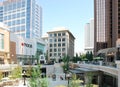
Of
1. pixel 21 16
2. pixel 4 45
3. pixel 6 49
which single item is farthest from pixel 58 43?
pixel 4 45

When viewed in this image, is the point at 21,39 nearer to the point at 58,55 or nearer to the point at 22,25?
the point at 58,55

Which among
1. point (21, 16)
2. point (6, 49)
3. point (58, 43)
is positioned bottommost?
point (6, 49)

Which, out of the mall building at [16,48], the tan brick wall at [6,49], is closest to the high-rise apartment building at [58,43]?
the mall building at [16,48]

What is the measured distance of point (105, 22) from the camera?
87062 mm

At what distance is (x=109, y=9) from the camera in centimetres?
8712

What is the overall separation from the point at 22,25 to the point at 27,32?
4841 mm

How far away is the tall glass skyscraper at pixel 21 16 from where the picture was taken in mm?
127125

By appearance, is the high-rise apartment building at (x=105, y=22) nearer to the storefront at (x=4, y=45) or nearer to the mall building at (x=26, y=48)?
the mall building at (x=26, y=48)

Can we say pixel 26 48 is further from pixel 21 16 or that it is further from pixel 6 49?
pixel 21 16

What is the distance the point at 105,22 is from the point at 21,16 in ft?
186

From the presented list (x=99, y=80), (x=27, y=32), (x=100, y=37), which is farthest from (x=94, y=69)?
(x=27, y=32)

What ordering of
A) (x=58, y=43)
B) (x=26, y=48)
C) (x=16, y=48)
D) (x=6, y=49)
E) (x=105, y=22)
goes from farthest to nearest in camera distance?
1. (x=58, y=43)
2. (x=105, y=22)
3. (x=26, y=48)
4. (x=16, y=48)
5. (x=6, y=49)

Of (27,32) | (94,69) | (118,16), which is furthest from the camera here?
(27,32)

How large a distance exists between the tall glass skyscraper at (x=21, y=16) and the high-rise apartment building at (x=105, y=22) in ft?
155
